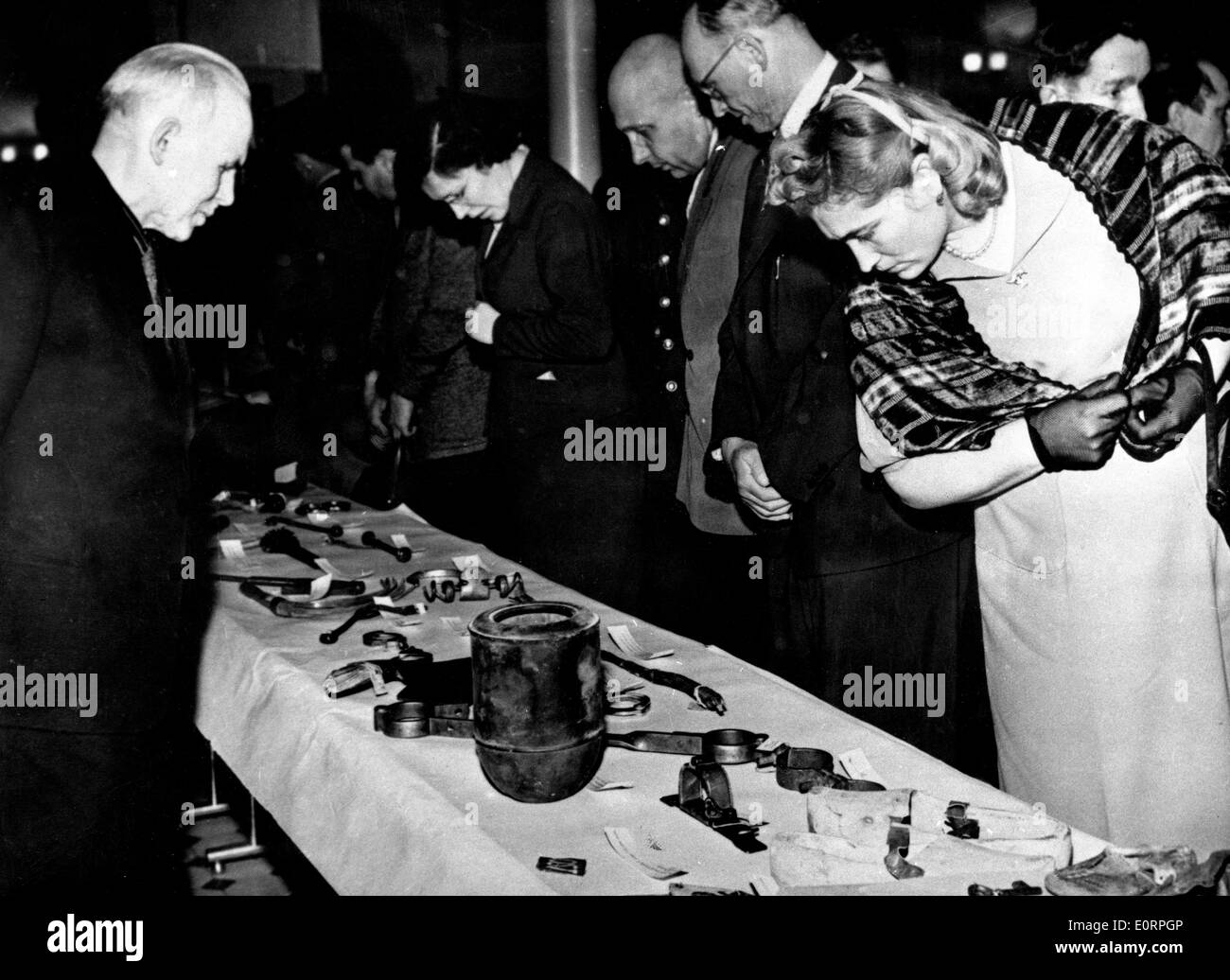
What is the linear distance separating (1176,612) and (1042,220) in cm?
66

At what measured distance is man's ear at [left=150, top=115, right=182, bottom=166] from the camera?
175 centimetres

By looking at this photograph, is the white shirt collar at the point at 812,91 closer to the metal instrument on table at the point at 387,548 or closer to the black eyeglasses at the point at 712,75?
the black eyeglasses at the point at 712,75

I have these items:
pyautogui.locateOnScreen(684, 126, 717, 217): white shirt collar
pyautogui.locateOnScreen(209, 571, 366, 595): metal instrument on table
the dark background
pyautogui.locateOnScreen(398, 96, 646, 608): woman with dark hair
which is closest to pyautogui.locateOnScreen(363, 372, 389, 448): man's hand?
Result: pyautogui.locateOnScreen(398, 96, 646, 608): woman with dark hair

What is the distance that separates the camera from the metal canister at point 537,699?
50.5 inches

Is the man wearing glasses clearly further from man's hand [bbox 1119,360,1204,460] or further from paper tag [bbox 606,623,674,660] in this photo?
paper tag [bbox 606,623,674,660]

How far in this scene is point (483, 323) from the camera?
315 centimetres

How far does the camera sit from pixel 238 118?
5.96 ft

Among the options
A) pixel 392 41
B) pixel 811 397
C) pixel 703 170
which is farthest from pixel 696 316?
pixel 392 41

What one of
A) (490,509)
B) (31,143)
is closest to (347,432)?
(490,509)

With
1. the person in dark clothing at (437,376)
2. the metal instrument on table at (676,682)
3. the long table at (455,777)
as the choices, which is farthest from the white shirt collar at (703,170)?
the metal instrument on table at (676,682)

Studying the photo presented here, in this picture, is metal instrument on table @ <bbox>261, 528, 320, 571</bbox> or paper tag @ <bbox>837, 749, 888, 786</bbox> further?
metal instrument on table @ <bbox>261, 528, 320, 571</bbox>

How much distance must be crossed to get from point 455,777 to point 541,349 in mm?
1805

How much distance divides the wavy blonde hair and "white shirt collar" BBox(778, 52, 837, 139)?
0.40 meters

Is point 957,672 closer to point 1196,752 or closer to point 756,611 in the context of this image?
point 1196,752
